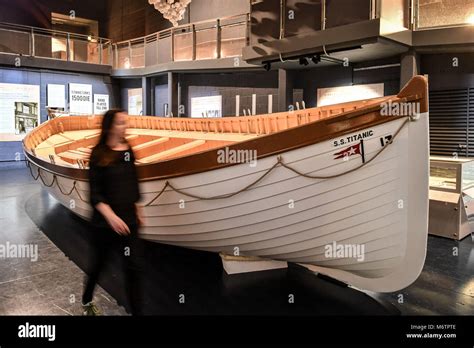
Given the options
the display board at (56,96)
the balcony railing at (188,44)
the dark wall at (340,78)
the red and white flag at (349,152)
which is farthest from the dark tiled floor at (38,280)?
the display board at (56,96)

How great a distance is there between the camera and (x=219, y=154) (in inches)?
108

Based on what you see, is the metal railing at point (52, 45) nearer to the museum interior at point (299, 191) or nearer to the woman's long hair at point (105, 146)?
the museum interior at point (299, 191)

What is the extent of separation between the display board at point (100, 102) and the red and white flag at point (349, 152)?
14136 mm

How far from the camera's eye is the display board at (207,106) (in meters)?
11.8

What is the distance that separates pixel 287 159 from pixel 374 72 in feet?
19.7

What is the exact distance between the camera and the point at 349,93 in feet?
27.1

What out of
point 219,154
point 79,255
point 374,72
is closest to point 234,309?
point 219,154

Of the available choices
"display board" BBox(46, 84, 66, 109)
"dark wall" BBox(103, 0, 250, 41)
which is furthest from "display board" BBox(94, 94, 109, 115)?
"dark wall" BBox(103, 0, 250, 41)

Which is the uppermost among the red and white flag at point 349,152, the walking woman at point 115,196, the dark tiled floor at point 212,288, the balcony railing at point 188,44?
the balcony railing at point 188,44

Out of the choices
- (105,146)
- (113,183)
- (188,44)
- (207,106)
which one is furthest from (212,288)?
(188,44)

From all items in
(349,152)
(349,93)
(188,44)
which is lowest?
(349,152)

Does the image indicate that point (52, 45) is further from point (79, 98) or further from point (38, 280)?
point (38, 280)

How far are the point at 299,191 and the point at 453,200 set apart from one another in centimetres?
271

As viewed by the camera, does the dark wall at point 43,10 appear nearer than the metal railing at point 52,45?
No
